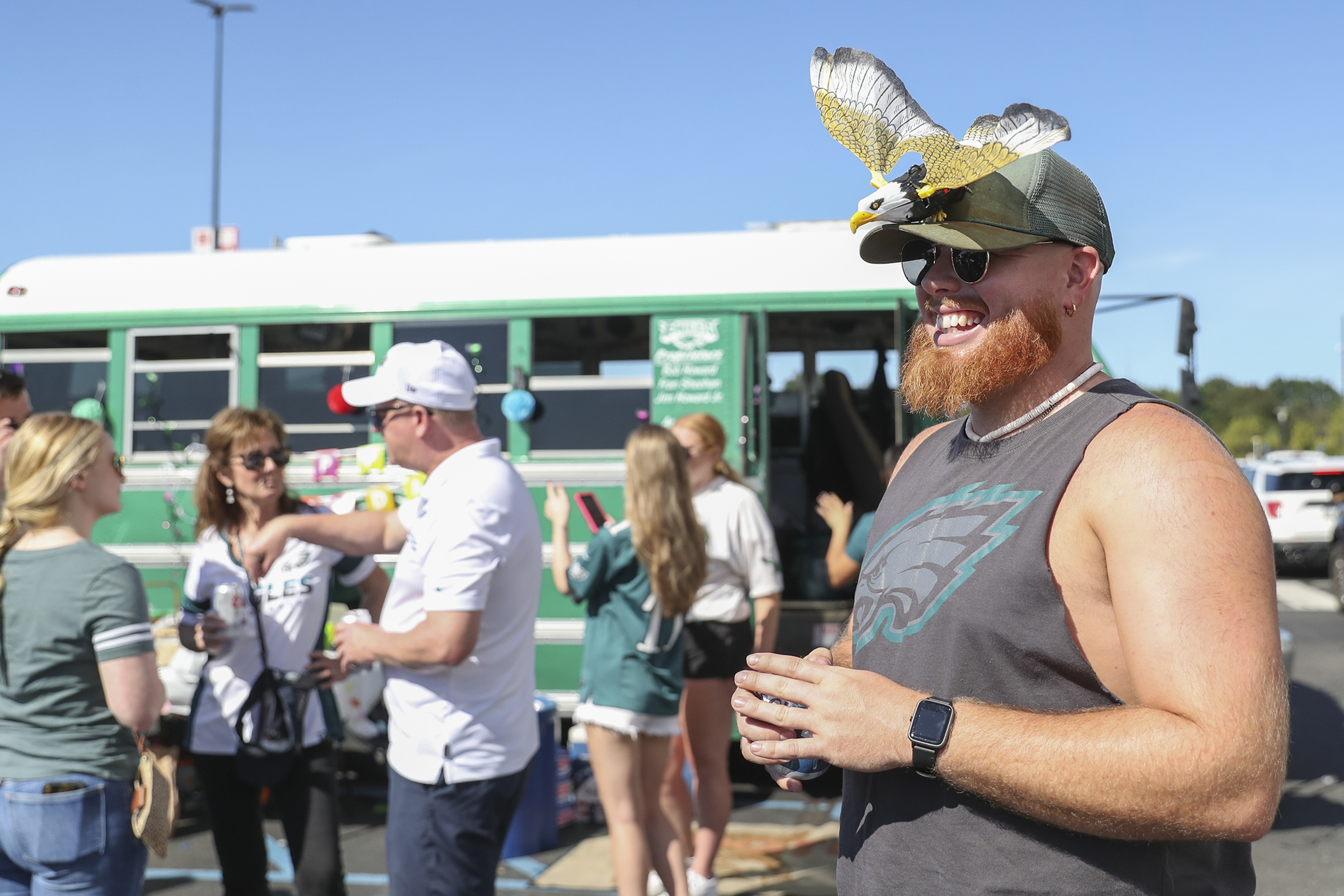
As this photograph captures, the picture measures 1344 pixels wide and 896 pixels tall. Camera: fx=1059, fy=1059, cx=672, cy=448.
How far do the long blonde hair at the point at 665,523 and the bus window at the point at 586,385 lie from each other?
6.73 ft

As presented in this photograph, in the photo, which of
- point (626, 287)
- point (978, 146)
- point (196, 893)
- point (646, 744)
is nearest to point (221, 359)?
point (626, 287)

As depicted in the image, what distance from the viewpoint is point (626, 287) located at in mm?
6500

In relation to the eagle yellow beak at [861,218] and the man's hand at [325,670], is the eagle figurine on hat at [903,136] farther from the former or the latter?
the man's hand at [325,670]

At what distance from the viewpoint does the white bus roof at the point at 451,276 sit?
21.1 ft

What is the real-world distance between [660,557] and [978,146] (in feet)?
9.43

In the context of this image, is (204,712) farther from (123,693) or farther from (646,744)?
(646,744)

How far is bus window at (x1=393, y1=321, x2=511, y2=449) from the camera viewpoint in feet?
21.2

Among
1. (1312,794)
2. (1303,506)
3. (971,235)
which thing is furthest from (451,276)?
Result: (1303,506)

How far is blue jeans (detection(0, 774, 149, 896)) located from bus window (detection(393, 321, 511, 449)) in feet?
12.6

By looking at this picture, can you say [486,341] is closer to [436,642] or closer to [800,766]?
[436,642]

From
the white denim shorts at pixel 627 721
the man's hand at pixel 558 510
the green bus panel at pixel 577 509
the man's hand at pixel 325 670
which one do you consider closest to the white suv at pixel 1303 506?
the green bus panel at pixel 577 509

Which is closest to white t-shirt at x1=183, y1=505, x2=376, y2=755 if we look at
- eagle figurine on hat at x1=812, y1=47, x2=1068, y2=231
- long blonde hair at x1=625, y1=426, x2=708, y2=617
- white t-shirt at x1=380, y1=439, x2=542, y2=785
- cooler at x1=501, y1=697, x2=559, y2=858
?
white t-shirt at x1=380, y1=439, x2=542, y2=785

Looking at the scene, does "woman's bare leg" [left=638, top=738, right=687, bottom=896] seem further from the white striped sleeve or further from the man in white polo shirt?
the white striped sleeve

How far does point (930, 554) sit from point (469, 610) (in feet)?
5.37
